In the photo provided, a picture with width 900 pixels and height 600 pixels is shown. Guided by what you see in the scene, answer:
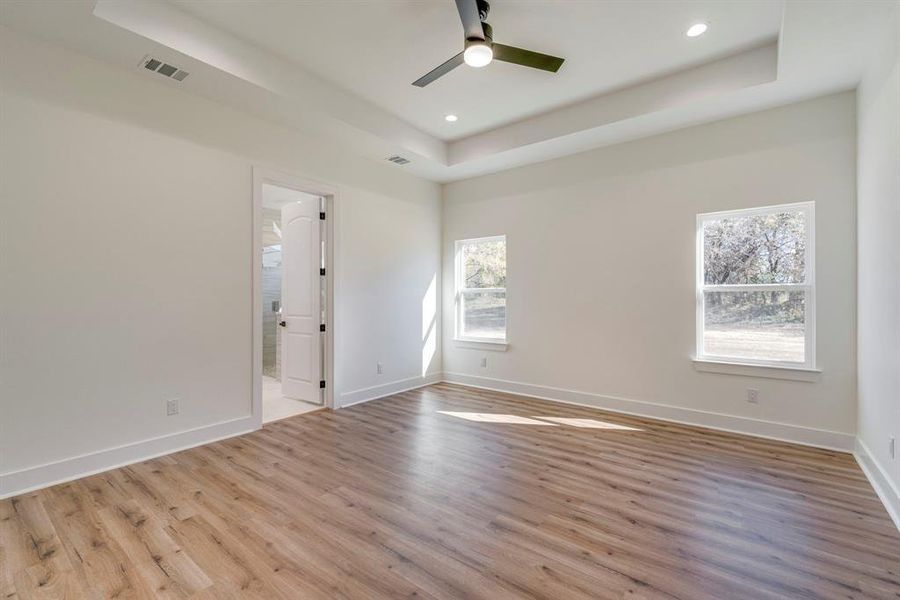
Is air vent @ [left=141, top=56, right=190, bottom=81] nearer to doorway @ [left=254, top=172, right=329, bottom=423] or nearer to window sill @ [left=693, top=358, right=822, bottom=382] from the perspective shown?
doorway @ [left=254, top=172, right=329, bottom=423]

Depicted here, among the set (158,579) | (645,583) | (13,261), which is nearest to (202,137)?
(13,261)

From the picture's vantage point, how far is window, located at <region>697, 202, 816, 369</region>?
352cm

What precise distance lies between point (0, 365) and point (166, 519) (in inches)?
57.8

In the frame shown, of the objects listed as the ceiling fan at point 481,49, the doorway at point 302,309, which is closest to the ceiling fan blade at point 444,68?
the ceiling fan at point 481,49

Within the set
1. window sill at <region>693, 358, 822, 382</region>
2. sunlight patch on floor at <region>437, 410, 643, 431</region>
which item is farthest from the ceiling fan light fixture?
window sill at <region>693, 358, 822, 382</region>

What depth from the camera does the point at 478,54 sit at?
2.55m

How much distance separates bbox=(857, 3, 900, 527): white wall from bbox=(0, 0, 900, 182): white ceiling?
0.35 metres

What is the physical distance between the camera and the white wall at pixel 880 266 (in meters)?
2.35

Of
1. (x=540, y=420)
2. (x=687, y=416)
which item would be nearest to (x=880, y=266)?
(x=687, y=416)

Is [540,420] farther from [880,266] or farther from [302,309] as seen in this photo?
[302,309]

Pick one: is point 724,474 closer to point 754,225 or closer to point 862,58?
point 754,225

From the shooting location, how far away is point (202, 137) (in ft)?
11.3

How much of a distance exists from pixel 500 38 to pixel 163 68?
8.11ft

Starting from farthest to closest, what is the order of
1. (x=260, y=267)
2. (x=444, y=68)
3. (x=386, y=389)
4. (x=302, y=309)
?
(x=386, y=389) → (x=302, y=309) → (x=260, y=267) → (x=444, y=68)
